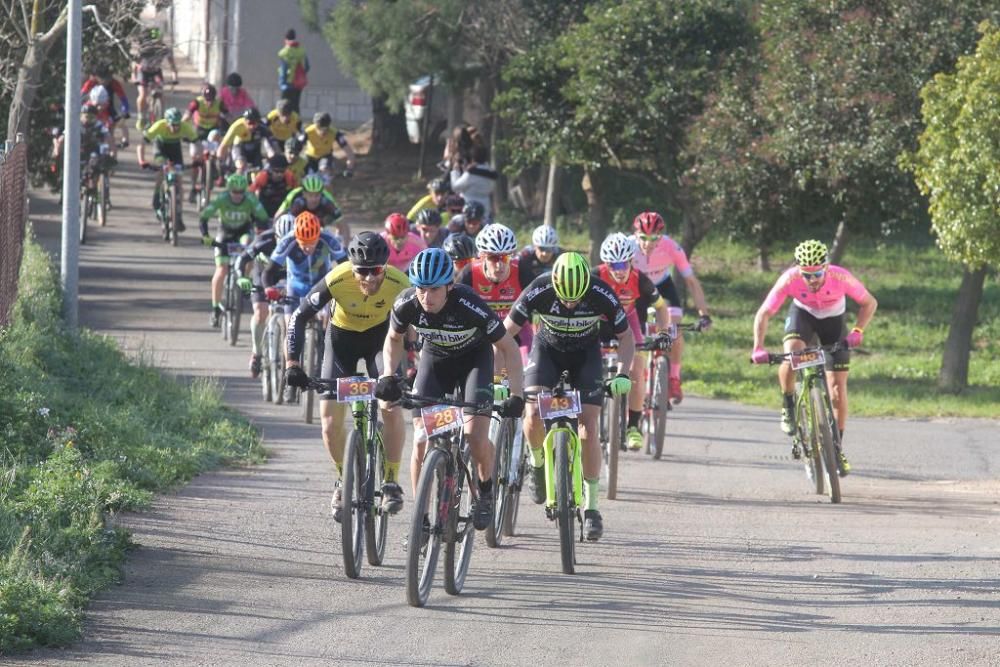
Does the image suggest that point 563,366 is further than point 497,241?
No

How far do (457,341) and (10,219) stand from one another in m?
8.08

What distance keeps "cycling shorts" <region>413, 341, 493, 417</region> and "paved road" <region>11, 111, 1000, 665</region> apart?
109 centimetres

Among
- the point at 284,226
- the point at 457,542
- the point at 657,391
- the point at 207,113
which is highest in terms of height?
the point at 207,113

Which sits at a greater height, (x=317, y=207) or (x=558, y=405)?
(x=317, y=207)

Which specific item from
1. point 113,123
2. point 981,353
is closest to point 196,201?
point 113,123

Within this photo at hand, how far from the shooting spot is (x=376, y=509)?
9.80 meters

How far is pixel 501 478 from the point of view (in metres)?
10.9

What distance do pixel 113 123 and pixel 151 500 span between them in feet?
57.0

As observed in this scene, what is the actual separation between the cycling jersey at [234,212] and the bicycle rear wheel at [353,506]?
425 inches

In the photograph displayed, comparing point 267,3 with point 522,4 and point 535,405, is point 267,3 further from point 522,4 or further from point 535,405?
point 535,405

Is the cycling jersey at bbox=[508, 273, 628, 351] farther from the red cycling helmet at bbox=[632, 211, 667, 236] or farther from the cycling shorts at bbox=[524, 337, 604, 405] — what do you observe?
the red cycling helmet at bbox=[632, 211, 667, 236]

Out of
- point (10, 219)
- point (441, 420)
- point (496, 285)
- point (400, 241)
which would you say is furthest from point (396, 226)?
point (441, 420)

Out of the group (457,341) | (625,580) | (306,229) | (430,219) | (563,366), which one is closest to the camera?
(457,341)

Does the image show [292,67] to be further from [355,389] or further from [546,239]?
[355,389]
